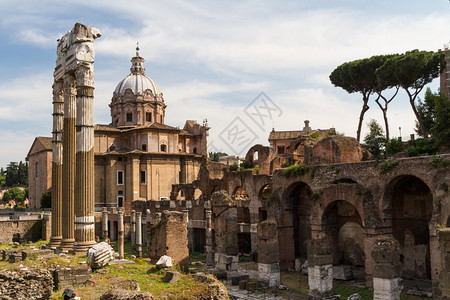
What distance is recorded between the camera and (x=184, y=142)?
43.4m

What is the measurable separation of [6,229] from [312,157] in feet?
61.0

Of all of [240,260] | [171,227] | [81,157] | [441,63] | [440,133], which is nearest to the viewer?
[81,157]

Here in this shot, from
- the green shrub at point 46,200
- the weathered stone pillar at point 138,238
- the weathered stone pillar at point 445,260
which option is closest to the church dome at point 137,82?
the green shrub at point 46,200

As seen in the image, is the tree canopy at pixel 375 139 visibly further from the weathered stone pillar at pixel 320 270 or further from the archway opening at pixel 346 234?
the weathered stone pillar at pixel 320 270

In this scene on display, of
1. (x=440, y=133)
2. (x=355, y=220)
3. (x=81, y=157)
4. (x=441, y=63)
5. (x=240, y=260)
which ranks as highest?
(x=441, y=63)

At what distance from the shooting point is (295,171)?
1823cm

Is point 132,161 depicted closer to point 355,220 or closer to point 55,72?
point 55,72

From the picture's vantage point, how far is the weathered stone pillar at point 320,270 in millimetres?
13656

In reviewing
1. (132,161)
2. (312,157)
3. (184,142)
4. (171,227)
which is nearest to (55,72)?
(171,227)

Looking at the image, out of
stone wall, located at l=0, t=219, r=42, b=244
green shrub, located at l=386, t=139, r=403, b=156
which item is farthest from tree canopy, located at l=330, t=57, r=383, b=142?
stone wall, located at l=0, t=219, r=42, b=244

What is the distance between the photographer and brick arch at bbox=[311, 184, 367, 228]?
1521 centimetres

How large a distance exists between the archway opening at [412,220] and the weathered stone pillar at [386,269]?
3.70m

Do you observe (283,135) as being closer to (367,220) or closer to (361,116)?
(361,116)

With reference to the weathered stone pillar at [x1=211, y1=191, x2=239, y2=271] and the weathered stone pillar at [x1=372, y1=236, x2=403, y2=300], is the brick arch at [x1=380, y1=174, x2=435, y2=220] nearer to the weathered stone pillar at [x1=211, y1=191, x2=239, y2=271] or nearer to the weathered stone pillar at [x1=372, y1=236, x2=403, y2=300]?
the weathered stone pillar at [x1=372, y1=236, x2=403, y2=300]
